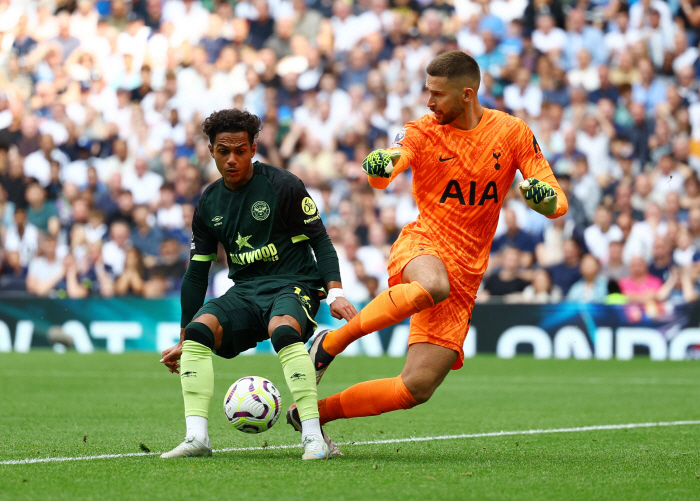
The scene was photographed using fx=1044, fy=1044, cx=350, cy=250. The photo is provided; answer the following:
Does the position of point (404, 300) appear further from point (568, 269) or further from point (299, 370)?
point (568, 269)

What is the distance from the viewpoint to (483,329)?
46.3ft

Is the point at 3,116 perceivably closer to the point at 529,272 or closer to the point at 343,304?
the point at 529,272

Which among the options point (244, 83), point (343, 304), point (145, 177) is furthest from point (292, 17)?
point (343, 304)

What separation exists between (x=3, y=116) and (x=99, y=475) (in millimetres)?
15199

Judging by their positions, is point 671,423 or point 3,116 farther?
point 3,116

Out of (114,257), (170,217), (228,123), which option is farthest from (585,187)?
(228,123)

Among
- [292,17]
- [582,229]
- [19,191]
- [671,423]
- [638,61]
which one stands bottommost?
[671,423]

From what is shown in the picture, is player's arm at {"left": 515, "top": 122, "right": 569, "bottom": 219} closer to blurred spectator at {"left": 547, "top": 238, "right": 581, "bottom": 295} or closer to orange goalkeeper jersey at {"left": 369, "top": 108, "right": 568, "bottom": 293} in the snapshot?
orange goalkeeper jersey at {"left": 369, "top": 108, "right": 568, "bottom": 293}

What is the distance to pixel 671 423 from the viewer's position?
24.2 feet

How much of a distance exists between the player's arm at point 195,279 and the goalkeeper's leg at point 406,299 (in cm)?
79

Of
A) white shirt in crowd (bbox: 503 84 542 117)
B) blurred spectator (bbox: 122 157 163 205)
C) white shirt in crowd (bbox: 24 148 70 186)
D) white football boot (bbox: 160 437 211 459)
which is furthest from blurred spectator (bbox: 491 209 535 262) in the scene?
white football boot (bbox: 160 437 211 459)

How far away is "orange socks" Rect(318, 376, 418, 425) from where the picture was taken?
5.48 metres

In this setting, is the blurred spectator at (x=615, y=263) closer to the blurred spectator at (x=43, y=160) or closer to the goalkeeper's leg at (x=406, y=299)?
the goalkeeper's leg at (x=406, y=299)

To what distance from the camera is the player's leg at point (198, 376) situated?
5.24m
